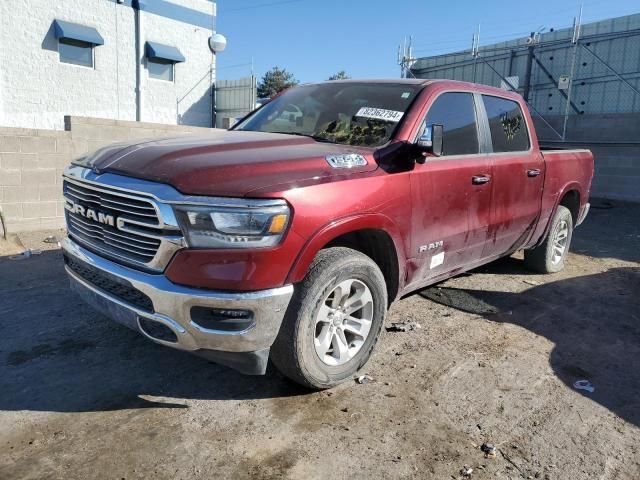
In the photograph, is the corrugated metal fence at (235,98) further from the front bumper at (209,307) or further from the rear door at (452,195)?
the front bumper at (209,307)

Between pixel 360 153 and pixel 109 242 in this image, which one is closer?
pixel 109 242

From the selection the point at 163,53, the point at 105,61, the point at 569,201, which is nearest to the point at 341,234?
the point at 569,201

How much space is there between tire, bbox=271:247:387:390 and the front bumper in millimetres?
144

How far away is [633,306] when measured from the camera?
5.07m

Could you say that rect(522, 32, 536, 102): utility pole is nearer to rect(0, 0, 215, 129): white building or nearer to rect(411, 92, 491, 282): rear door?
rect(0, 0, 215, 129): white building

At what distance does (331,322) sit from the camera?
3.15 metres

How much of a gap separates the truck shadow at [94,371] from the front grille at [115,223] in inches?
33.2

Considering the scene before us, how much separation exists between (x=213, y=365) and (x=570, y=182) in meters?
4.43

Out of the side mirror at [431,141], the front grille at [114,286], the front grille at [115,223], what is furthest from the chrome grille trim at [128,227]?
the side mirror at [431,141]

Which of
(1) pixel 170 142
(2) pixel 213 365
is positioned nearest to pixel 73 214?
(1) pixel 170 142

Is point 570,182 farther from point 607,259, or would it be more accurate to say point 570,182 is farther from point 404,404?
point 404,404

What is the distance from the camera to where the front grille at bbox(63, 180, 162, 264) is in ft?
8.82

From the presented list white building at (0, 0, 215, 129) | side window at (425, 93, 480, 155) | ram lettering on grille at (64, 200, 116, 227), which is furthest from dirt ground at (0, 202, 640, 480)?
white building at (0, 0, 215, 129)

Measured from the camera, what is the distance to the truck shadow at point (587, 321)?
3486 millimetres
